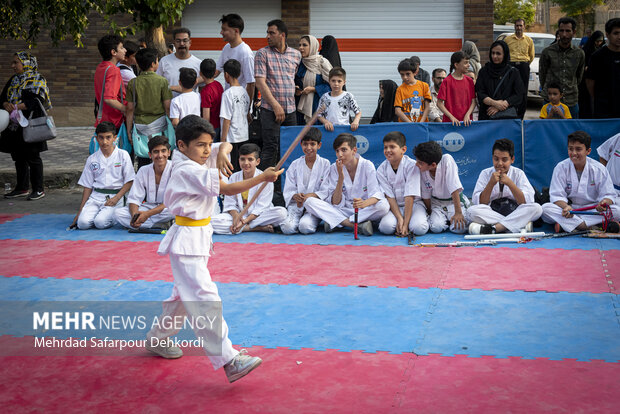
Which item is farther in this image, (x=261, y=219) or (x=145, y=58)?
(x=145, y=58)

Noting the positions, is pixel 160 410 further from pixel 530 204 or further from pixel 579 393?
pixel 530 204

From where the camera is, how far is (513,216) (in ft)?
25.2

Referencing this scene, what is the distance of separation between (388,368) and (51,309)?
2.71m

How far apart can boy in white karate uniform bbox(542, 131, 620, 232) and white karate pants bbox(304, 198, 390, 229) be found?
1786 mm

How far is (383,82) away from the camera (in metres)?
9.87

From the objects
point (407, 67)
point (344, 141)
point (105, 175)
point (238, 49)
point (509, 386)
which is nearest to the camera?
point (509, 386)

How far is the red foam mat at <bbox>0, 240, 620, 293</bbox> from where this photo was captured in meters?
6.00

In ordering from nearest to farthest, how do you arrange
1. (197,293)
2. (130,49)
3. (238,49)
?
1. (197,293)
2. (238,49)
3. (130,49)

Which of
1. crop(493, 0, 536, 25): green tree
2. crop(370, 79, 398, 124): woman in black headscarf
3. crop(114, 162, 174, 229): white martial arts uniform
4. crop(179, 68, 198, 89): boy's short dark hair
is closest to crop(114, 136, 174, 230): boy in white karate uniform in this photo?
crop(114, 162, 174, 229): white martial arts uniform

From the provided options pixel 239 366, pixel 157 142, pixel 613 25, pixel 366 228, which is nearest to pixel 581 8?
pixel 613 25

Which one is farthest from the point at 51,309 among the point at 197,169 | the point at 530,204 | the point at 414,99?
the point at 414,99

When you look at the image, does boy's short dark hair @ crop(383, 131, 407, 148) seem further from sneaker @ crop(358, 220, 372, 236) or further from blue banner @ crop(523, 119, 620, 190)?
blue banner @ crop(523, 119, 620, 190)

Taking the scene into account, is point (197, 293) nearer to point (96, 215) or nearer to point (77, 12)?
point (96, 215)

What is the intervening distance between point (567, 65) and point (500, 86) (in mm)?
1367
